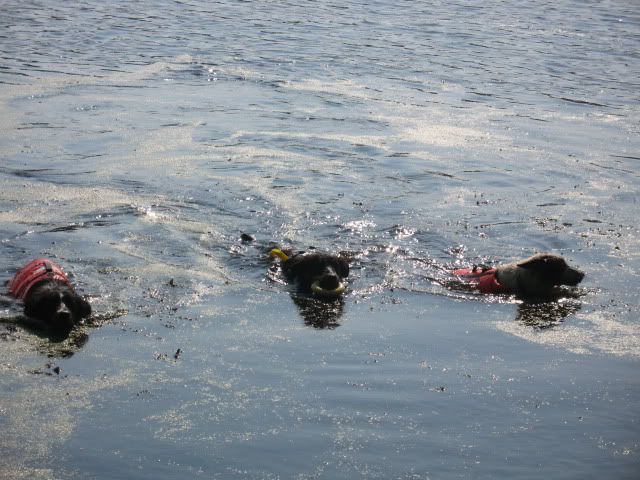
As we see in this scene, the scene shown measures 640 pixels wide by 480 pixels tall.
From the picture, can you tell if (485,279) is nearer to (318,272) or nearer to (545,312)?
(545,312)

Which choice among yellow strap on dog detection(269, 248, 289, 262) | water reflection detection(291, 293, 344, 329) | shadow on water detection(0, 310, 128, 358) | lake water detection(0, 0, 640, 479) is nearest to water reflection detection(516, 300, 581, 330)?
lake water detection(0, 0, 640, 479)

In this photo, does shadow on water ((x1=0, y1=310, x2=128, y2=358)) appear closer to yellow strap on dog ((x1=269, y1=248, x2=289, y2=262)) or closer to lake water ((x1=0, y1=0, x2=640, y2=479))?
lake water ((x1=0, y1=0, x2=640, y2=479))

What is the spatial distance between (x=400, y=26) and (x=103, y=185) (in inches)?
547

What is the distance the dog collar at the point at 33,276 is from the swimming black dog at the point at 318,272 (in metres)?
2.32

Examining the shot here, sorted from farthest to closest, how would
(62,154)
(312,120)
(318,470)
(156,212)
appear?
(312,120), (62,154), (156,212), (318,470)

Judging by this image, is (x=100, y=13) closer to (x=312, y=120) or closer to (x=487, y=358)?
(x=312, y=120)

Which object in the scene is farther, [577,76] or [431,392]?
[577,76]

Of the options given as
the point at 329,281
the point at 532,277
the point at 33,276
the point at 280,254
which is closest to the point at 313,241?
the point at 280,254

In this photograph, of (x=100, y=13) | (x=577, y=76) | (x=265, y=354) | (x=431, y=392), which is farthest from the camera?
(x=100, y=13)

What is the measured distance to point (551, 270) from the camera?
392 inches

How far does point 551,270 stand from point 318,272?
2376 mm

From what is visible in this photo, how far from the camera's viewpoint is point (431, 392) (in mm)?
7574

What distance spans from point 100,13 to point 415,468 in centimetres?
1992

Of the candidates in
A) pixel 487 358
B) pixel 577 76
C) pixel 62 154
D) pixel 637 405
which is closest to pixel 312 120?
pixel 62 154
